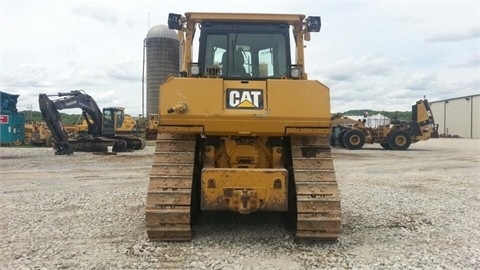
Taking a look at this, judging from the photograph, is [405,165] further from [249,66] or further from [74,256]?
[74,256]

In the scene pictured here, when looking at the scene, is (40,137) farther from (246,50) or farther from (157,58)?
(246,50)

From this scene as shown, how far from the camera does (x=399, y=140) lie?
25.8 m

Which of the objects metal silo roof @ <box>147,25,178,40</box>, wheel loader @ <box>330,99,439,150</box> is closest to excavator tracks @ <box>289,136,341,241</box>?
metal silo roof @ <box>147,25,178,40</box>

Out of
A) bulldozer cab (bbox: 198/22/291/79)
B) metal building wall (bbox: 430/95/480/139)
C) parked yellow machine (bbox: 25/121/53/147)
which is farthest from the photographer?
metal building wall (bbox: 430/95/480/139)

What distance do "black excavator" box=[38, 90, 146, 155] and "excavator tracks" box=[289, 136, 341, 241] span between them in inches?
664

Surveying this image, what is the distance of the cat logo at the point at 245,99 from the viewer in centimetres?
538

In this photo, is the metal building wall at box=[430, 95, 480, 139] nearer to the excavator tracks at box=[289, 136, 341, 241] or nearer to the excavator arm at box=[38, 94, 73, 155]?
the excavator arm at box=[38, 94, 73, 155]

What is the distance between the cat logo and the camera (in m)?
5.38

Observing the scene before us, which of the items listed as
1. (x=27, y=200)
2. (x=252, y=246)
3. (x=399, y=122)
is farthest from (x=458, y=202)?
(x=399, y=122)

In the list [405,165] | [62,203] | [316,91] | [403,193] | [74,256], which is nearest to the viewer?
[74,256]

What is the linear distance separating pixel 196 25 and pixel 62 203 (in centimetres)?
406

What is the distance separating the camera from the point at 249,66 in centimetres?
631

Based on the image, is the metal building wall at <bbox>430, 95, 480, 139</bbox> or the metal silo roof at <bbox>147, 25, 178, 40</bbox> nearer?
the metal silo roof at <bbox>147, 25, 178, 40</bbox>

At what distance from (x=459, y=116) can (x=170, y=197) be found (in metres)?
56.7
